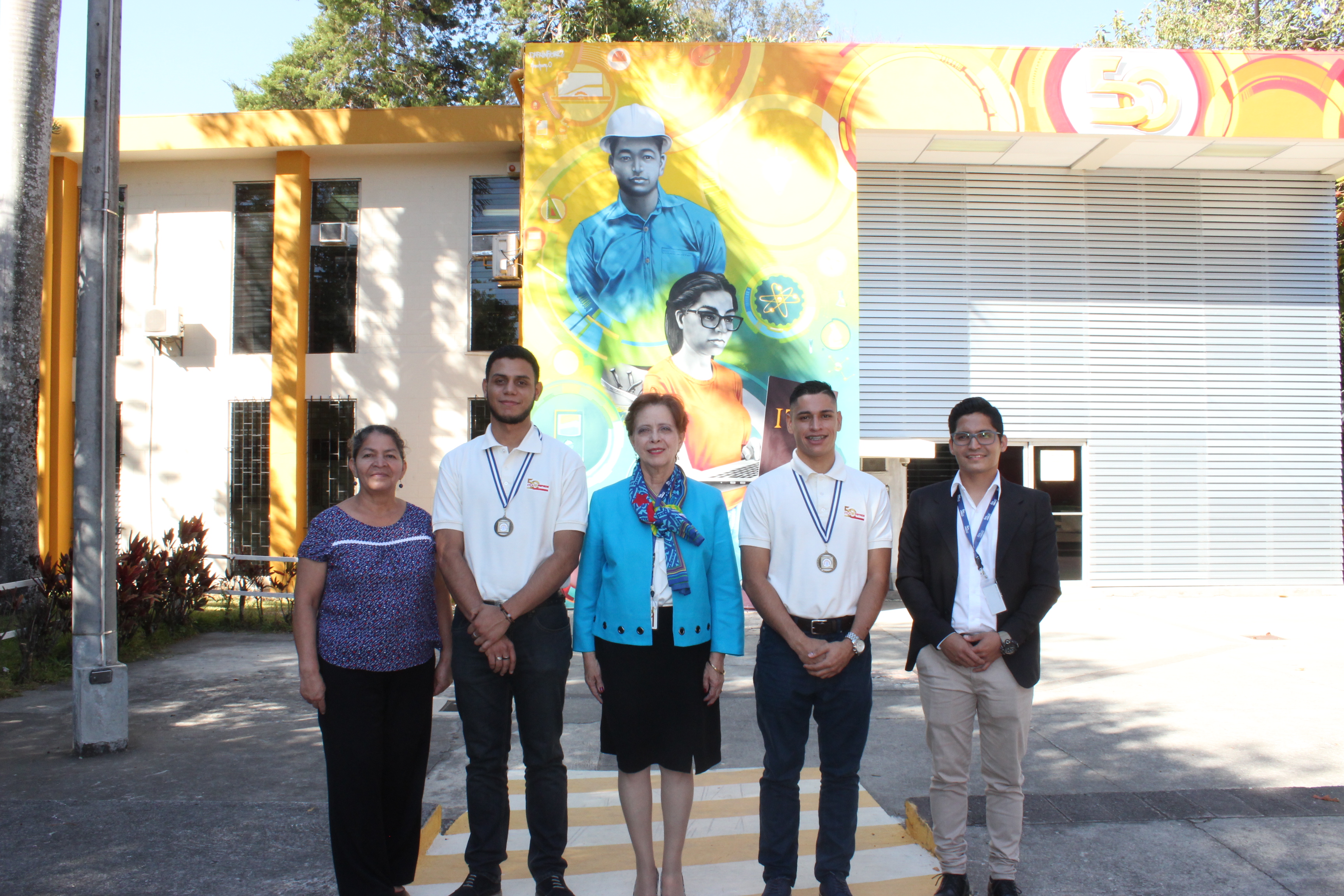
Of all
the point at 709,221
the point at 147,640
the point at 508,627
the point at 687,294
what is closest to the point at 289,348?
the point at 147,640

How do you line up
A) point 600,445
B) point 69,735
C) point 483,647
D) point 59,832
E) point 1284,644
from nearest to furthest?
point 483,647 < point 59,832 < point 69,735 < point 1284,644 < point 600,445

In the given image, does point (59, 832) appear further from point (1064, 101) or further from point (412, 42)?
point (412, 42)

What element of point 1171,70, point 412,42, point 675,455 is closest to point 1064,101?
point 1171,70

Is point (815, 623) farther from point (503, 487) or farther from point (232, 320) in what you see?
point (232, 320)

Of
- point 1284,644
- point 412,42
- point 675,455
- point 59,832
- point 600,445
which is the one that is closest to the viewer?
point 675,455

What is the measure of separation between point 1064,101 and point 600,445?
706 centimetres

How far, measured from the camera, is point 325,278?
13.3 m

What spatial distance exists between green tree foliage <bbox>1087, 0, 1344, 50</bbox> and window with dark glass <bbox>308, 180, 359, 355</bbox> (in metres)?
16.8

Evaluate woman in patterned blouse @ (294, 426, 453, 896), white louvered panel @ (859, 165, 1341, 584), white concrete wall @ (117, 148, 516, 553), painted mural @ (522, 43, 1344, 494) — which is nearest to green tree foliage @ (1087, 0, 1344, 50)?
white louvered panel @ (859, 165, 1341, 584)

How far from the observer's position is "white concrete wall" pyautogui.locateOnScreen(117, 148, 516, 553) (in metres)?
12.9

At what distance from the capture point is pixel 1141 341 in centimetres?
Result: 1250

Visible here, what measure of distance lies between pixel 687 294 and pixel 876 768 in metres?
6.63

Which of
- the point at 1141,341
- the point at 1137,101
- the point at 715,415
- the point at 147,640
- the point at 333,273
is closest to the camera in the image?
the point at 147,640

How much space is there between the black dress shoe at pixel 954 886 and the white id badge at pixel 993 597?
3.32ft
